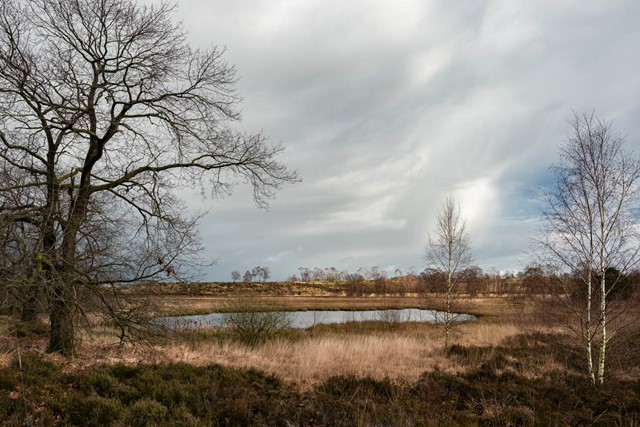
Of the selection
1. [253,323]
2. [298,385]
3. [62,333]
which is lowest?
[298,385]

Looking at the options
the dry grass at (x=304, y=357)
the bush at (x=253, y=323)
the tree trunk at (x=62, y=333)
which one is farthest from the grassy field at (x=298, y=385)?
the bush at (x=253, y=323)

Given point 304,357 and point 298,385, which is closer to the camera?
point 298,385

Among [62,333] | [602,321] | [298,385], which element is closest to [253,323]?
[298,385]

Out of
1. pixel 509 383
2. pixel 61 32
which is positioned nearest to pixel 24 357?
pixel 61 32

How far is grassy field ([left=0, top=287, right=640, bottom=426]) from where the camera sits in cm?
679

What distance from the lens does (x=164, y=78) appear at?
38.3 feet

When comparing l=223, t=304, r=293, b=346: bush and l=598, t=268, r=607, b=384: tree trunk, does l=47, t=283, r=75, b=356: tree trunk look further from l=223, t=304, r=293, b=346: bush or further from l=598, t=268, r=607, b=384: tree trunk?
l=598, t=268, r=607, b=384: tree trunk

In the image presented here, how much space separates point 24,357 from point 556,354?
16750mm

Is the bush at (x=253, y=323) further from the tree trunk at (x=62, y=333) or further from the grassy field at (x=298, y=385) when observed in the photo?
the tree trunk at (x=62, y=333)

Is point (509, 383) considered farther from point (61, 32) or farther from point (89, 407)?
point (61, 32)

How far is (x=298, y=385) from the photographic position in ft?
33.1

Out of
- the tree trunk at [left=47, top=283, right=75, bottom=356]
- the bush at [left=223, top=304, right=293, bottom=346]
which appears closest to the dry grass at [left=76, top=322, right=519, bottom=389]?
the tree trunk at [left=47, top=283, right=75, bottom=356]

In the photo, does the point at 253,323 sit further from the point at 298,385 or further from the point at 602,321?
the point at 602,321

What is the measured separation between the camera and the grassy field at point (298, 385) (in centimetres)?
679
